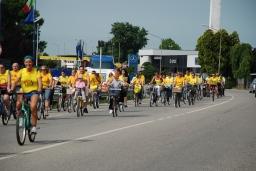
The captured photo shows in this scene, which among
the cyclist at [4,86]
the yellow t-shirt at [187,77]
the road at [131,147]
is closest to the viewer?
the road at [131,147]

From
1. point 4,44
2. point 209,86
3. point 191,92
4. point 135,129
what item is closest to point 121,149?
point 135,129

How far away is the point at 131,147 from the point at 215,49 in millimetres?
99241

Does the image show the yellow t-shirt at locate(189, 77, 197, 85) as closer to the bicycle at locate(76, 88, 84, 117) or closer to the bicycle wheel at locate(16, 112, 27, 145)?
the bicycle at locate(76, 88, 84, 117)

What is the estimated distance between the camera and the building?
453 ft

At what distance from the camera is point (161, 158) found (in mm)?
11820

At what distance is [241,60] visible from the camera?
106562 millimetres

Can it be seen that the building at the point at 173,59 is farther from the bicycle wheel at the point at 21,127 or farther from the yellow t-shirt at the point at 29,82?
the bicycle wheel at the point at 21,127

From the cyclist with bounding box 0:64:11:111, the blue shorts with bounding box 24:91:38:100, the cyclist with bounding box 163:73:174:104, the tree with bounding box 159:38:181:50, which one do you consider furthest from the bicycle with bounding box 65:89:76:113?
the tree with bounding box 159:38:181:50

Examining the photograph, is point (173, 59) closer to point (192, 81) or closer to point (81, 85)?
point (192, 81)

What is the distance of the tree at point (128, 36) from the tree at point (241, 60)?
58.5m

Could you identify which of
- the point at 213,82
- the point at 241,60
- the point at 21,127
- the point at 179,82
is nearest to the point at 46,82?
the point at 21,127


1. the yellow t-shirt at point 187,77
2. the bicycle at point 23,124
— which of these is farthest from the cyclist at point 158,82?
the bicycle at point 23,124

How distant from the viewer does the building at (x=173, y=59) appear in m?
138

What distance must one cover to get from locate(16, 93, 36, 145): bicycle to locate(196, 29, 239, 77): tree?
96153 mm
